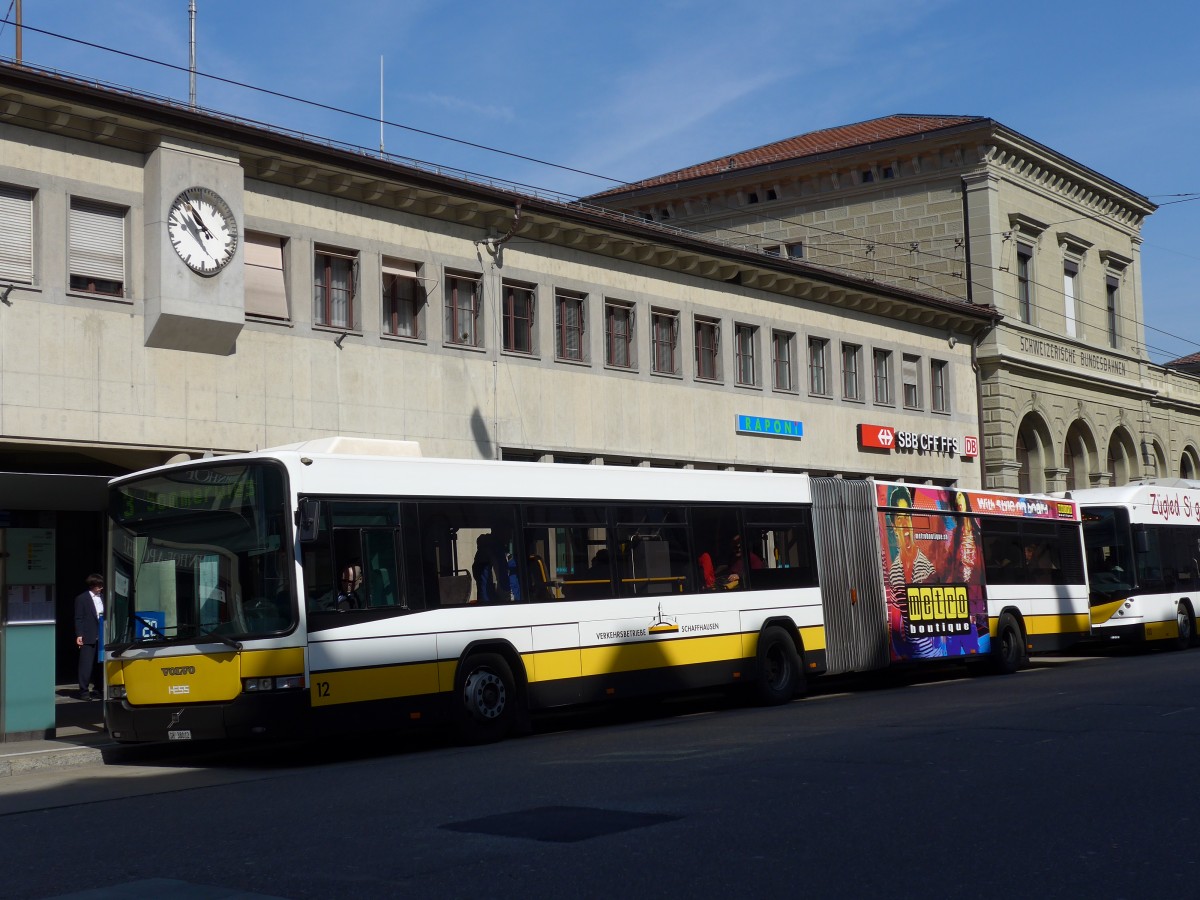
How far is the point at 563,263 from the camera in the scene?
2947 centimetres

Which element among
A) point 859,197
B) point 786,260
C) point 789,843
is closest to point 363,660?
point 789,843

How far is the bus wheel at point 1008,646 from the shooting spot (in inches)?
971

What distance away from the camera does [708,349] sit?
33.3m

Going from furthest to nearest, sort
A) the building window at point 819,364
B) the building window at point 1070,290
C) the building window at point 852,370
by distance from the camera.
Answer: the building window at point 1070,290 → the building window at point 852,370 → the building window at point 819,364

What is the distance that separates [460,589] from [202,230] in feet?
31.7

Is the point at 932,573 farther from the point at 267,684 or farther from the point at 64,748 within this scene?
the point at 64,748

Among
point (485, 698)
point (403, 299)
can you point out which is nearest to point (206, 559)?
point (485, 698)

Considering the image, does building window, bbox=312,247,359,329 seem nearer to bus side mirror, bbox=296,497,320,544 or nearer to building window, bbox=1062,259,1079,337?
bus side mirror, bbox=296,497,320,544

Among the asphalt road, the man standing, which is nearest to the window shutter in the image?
the man standing

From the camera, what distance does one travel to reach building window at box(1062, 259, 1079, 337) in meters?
47.3

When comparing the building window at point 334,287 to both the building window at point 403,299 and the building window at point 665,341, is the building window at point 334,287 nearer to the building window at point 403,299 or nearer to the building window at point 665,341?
the building window at point 403,299

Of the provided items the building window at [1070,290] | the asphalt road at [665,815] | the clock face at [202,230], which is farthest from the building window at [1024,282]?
the asphalt road at [665,815]

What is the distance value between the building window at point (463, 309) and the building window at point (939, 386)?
57.4 ft

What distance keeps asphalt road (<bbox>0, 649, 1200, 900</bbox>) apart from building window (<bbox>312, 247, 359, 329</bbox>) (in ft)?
35.0
